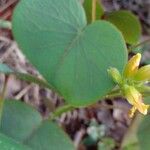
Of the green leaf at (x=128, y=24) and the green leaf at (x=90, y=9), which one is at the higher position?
the green leaf at (x=90, y=9)

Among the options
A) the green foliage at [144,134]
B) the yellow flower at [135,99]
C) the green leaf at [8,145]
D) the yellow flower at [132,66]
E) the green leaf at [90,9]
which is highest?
the green leaf at [8,145]

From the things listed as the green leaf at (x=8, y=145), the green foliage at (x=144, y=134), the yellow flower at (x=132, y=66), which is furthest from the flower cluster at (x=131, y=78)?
the green foliage at (x=144, y=134)

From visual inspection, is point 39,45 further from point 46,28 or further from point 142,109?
point 142,109

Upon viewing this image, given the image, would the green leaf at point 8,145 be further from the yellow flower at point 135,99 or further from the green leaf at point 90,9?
the green leaf at point 90,9

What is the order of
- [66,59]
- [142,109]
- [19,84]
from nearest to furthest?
[142,109]
[66,59]
[19,84]

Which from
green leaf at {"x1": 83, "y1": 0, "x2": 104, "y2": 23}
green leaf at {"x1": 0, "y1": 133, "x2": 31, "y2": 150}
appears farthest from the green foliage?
green leaf at {"x1": 0, "y1": 133, "x2": 31, "y2": 150}

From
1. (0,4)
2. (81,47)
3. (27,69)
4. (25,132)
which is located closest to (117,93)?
(81,47)
